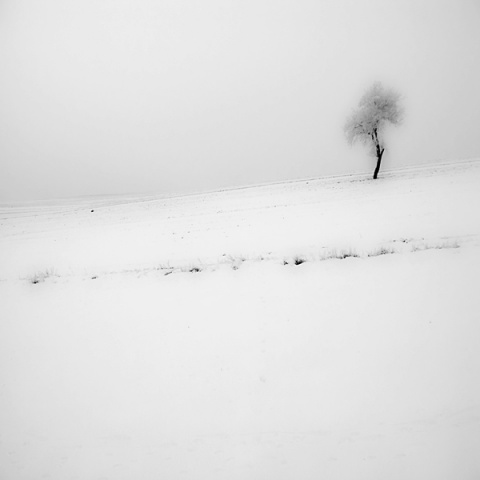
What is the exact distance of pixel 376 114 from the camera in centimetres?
3381

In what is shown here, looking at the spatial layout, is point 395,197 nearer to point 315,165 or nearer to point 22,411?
point 22,411

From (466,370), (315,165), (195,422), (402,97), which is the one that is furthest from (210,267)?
(315,165)

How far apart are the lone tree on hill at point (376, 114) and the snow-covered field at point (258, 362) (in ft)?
72.3

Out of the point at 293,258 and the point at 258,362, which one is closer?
the point at 258,362

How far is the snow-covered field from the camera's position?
5887mm

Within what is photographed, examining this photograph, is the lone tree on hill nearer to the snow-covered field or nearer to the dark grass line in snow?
the snow-covered field

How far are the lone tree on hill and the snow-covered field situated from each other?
22.0m

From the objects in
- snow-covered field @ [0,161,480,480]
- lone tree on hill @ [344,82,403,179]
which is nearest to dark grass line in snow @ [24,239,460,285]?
snow-covered field @ [0,161,480,480]

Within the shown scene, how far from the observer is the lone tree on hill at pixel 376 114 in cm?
3388

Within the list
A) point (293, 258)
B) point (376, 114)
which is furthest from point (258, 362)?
point (376, 114)

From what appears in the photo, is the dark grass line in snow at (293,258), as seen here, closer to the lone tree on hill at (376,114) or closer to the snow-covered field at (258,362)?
the snow-covered field at (258,362)

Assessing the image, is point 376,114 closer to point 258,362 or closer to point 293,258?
point 293,258

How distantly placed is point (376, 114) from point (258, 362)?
36254 mm

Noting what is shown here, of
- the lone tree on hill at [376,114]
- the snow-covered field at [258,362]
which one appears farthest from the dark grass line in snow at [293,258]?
the lone tree on hill at [376,114]
